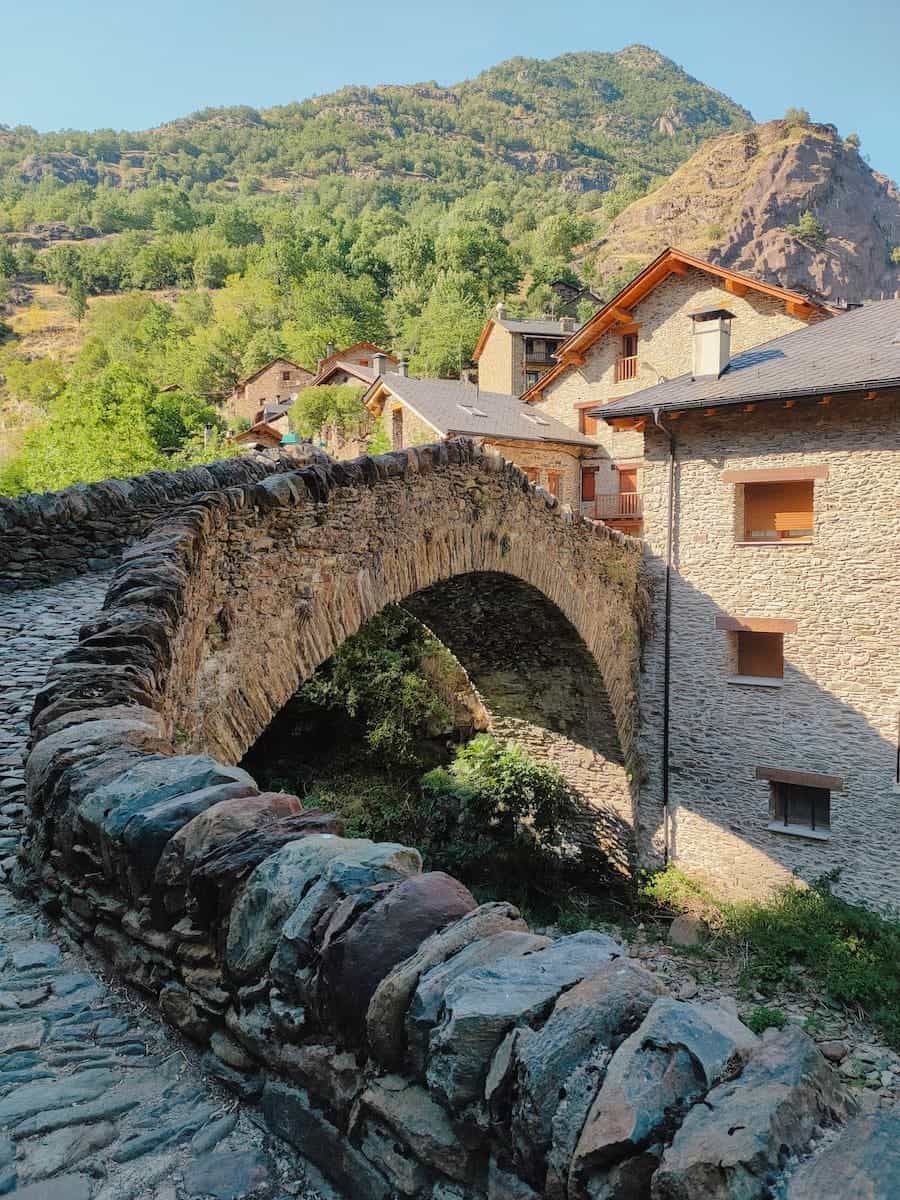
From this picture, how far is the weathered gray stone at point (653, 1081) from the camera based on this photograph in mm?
1271

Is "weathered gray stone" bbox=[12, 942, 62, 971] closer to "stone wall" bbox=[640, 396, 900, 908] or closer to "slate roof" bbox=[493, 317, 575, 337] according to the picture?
"stone wall" bbox=[640, 396, 900, 908]

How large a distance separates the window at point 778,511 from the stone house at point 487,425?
8.09m

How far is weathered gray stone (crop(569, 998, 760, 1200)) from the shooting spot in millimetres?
1271

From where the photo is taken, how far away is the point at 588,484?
22.6m

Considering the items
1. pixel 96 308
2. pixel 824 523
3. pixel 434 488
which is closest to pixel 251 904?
pixel 434 488

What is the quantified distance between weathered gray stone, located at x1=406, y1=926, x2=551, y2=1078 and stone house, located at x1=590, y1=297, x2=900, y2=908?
10850mm

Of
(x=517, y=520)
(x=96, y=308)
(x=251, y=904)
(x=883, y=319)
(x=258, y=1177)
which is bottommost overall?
(x=258, y=1177)

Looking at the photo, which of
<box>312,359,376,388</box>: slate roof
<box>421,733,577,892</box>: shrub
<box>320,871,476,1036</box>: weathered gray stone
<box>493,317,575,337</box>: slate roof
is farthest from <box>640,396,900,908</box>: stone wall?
<box>312,359,376,388</box>: slate roof

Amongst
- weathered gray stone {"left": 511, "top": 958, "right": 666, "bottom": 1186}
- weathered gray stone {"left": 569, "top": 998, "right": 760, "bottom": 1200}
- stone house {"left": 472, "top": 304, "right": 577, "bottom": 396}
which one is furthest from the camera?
stone house {"left": 472, "top": 304, "right": 577, "bottom": 396}

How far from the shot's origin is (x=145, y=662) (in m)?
3.70

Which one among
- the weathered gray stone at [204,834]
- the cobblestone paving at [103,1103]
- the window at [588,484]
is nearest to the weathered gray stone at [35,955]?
the cobblestone paving at [103,1103]

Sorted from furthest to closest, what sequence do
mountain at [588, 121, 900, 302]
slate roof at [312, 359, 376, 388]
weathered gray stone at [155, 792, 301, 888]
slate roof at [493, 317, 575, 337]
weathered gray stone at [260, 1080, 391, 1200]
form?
mountain at [588, 121, 900, 302] → slate roof at [312, 359, 376, 388] → slate roof at [493, 317, 575, 337] → weathered gray stone at [155, 792, 301, 888] → weathered gray stone at [260, 1080, 391, 1200]

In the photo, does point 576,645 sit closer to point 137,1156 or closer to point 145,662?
point 145,662

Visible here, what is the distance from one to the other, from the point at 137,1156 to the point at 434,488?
6024mm
